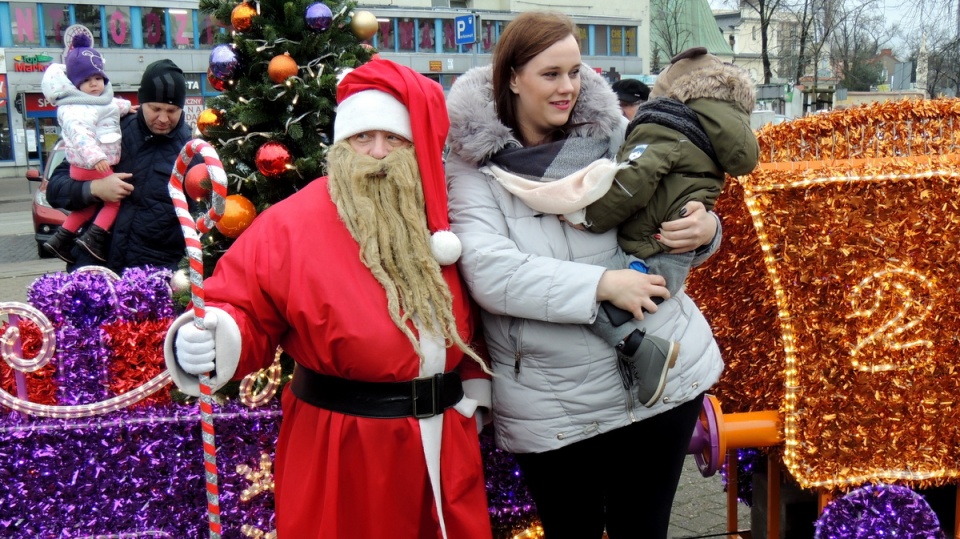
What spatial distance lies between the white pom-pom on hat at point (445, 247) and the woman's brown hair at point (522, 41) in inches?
16.5

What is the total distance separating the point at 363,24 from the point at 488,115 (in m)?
1.08

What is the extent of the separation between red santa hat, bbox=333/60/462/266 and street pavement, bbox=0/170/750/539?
2108 mm

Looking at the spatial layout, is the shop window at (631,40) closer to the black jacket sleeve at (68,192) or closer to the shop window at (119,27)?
the shop window at (119,27)

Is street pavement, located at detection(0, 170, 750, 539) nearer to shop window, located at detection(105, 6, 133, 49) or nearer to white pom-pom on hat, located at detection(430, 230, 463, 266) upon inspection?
white pom-pom on hat, located at detection(430, 230, 463, 266)

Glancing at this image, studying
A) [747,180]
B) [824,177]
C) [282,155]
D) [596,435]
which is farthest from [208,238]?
[824,177]

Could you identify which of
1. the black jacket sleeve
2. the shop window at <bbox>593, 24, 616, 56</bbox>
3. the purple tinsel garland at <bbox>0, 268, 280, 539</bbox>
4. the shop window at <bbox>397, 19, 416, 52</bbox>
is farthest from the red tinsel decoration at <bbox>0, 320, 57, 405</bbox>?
the shop window at <bbox>593, 24, 616, 56</bbox>

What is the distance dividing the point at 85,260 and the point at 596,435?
3200 millimetres

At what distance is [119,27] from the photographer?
29234 mm

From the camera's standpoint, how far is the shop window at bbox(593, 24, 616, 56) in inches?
1581

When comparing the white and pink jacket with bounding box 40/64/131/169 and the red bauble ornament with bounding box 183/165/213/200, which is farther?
the white and pink jacket with bounding box 40/64/131/169

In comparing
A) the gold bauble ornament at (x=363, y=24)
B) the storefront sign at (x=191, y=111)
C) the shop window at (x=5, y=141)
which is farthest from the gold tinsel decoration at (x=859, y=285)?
the shop window at (x=5, y=141)

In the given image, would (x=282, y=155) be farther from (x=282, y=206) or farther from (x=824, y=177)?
(x=824, y=177)

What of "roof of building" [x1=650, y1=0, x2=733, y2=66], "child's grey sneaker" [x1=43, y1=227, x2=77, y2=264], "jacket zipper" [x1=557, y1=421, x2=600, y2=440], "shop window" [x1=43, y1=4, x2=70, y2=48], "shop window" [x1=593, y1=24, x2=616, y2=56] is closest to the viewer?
"jacket zipper" [x1=557, y1=421, x2=600, y2=440]

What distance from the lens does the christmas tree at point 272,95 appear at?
304cm
